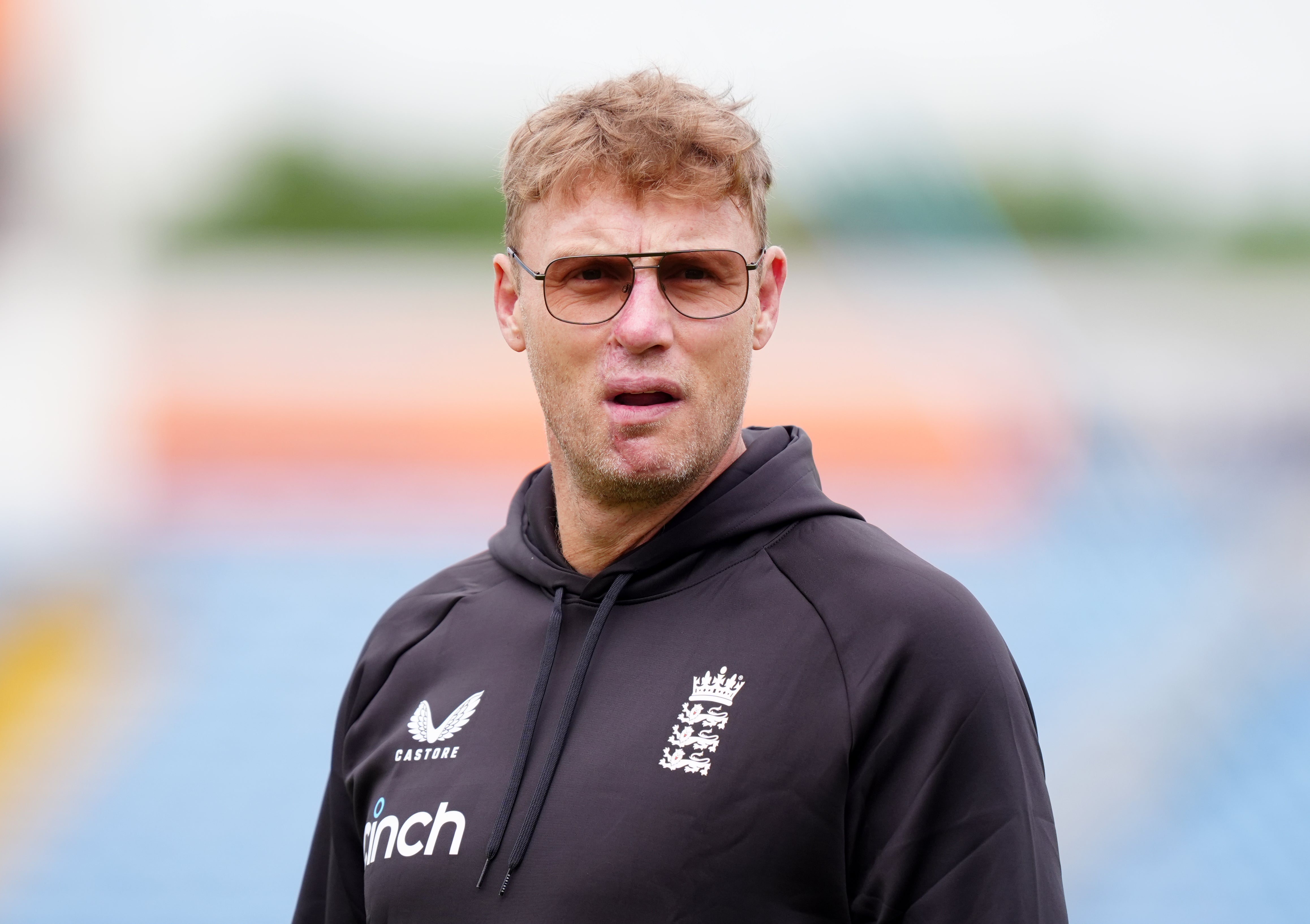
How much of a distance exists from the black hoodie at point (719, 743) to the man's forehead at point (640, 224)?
0.91 ft

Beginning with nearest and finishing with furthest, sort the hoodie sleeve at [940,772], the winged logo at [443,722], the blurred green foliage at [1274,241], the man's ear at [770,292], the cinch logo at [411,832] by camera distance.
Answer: the hoodie sleeve at [940,772] < the cinch logo at [411,832] < the winged logo at [443,722] < the man's ear at [770,292] < the blurred green foliage at [1274,241]

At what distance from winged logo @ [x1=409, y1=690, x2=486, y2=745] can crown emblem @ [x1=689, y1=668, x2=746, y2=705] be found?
310mm

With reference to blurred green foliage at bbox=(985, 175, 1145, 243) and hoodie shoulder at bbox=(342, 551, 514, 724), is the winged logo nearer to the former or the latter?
hoodie shoulder at bbox=(342, 551, 514, 724)

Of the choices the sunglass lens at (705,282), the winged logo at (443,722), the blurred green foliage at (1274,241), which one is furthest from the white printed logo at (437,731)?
the blurred green foliage at (1274,241)

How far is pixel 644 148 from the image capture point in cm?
149

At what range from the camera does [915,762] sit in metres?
1.22

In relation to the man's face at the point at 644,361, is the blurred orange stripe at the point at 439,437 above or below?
below

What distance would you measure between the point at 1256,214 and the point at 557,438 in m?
11.7

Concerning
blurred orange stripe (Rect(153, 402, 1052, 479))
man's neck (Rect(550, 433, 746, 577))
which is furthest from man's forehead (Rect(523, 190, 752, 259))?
blurred orange stripe (Rect(153, 402, 1052, 479))

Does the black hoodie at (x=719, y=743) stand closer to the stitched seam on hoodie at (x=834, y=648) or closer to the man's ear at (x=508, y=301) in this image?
the stitched seam on hoodie at (x=834, y=648)

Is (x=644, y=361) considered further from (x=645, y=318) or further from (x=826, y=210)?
(x=826, y=210)

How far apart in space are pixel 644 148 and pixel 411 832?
858 mm

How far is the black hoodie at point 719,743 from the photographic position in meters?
1.21

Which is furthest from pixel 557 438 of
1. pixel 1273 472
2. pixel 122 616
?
pixel 1273 472
